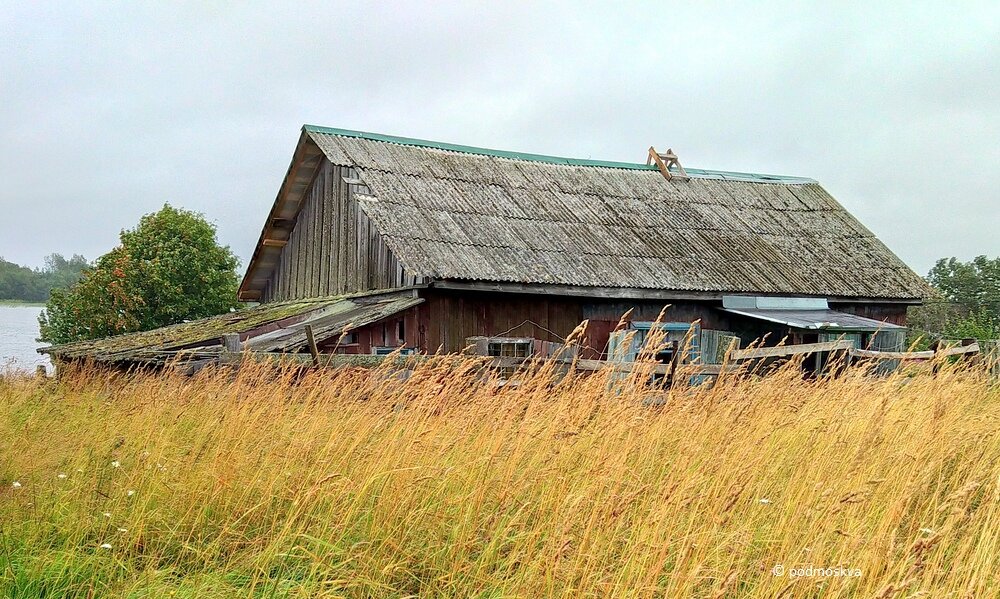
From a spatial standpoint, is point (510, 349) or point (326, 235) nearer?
point (510, 349)

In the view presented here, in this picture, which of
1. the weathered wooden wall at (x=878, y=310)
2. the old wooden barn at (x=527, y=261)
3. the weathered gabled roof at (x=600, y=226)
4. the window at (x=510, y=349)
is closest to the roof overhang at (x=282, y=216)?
the old wooden barn at (x=527, y=261)

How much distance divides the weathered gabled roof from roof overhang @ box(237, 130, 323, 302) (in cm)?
67

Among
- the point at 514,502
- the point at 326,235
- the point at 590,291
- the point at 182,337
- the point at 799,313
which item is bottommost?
the point at 514,502

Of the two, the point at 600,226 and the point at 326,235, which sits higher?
the point at 600,226

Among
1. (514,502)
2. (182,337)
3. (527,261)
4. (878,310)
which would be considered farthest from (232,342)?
(878,310)

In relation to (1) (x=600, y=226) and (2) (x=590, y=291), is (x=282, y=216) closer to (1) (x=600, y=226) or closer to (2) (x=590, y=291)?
(1) (x=600, y=226)

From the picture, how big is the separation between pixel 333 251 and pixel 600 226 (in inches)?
209

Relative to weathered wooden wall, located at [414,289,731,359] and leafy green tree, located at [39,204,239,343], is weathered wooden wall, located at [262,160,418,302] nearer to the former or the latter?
weathered wooden wall, located at [414,289,731,359]

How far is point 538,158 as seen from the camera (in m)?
19.5

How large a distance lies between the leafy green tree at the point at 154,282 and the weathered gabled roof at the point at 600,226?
15.1m

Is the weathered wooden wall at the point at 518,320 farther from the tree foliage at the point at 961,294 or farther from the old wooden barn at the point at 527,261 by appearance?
the tree foliage at the point at 961,294

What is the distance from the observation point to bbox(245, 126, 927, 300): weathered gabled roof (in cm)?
1431

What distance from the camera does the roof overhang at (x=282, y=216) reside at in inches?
677

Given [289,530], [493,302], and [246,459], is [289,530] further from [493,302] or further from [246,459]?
[493,302]
